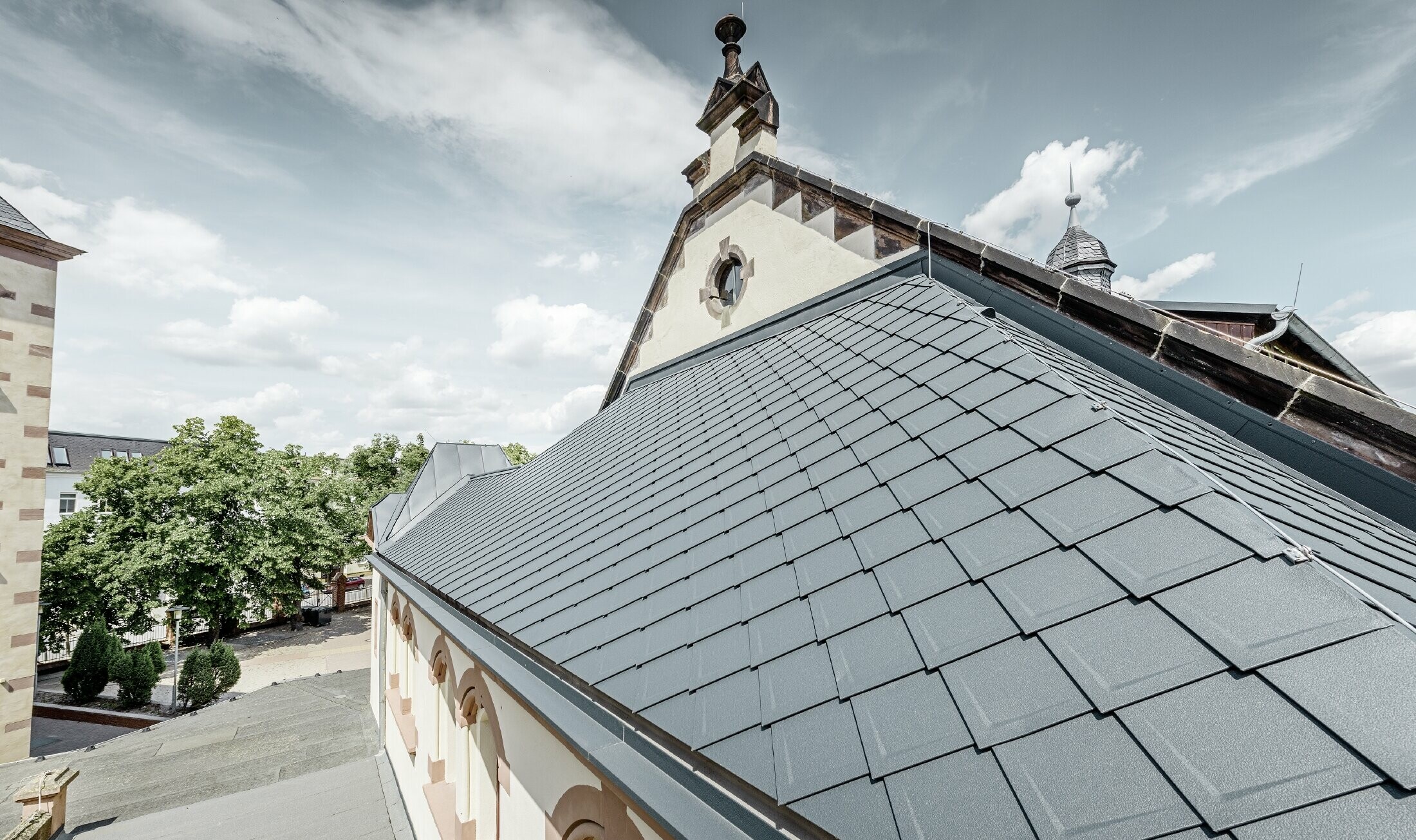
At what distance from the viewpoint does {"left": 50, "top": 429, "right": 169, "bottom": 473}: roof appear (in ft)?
127

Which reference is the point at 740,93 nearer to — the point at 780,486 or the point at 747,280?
the point at 747,280

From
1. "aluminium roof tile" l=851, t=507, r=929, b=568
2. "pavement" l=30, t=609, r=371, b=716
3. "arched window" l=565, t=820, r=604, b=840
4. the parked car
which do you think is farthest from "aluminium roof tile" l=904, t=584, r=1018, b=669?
the parked car

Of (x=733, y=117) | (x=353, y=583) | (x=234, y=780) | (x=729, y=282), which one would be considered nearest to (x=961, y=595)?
(x=729, y=282)

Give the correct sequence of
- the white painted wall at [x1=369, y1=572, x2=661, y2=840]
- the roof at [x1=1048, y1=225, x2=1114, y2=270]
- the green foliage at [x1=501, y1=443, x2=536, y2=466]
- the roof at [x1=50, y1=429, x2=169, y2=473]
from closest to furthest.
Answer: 1. the white painted wall at [x1=369, y1=572, x2=661, y2=840]
2. the roof at [x1=1048, y1=225, x2=1114, y2=270]
3. the roof at [x1=50, y1=429, x2=169, y2=473]
4. the green foliage at [x1=501, y1=443, x2=536, y2=466]

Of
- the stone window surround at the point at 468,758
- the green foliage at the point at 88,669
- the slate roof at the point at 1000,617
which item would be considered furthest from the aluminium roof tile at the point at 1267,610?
the green foliage at the point at 88,669

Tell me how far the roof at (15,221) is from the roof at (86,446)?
1404 inches

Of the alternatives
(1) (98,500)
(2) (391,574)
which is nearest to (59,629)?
(1) (98,500)

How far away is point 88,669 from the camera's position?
1636cm

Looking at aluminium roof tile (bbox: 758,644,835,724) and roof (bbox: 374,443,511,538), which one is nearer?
aluminium roof tile (bbox: 758,644,835,724)

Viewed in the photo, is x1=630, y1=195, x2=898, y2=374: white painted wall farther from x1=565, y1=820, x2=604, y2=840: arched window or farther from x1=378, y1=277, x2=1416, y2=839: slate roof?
x1=565, y1=820, x2=604, y2=840: arched window

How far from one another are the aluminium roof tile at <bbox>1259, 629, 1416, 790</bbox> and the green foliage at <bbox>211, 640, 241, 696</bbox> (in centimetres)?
2444

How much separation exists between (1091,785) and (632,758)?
1.58 meters

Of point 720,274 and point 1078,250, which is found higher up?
point 1078,250

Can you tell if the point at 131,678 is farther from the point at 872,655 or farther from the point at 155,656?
the point at 872,655
